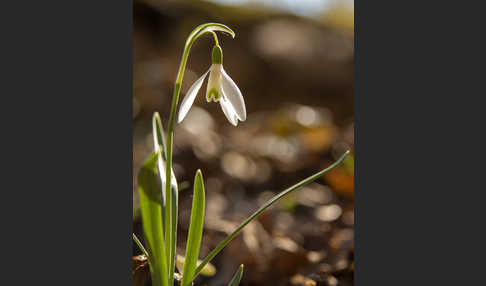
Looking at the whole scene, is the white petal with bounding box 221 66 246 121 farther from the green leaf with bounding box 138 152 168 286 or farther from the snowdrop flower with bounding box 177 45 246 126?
the green leaf with bounding box 138 152 168 286

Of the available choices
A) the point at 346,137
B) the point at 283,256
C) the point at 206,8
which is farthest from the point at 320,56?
the point at 283,256

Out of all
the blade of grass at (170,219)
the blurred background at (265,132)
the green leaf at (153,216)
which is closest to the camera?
the green leaf at (153,216)

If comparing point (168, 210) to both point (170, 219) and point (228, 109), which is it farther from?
point (228, 109)

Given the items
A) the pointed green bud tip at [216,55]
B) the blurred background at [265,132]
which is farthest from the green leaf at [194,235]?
the pointed green bud tip at [216,55]

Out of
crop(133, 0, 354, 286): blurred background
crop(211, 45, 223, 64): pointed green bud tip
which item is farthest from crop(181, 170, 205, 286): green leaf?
crop(211, 45, 223, 64): pointed green bud tip

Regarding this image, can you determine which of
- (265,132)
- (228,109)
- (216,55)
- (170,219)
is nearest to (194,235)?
(170,219)

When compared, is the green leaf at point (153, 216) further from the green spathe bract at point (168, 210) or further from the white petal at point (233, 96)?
the white petal at point (233, 96)

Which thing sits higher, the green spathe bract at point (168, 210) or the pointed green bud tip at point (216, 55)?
the pointed green bud tip at point (216, 55)

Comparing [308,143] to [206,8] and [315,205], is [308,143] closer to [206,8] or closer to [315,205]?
[315,205]
